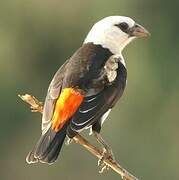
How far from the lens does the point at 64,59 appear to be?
19.1 meters

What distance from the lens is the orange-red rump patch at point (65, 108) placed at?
8.17 metres

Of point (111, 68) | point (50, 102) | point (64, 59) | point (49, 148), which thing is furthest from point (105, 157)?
point (64, 59)

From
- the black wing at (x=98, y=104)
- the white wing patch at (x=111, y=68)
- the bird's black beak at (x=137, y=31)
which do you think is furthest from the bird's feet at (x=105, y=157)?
the bird's black beak at (x=137, y=31)

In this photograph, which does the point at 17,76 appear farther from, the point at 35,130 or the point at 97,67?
the point at 97,67

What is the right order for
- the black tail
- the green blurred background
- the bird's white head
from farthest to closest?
the green blurred background, the bird's white head, the black tail

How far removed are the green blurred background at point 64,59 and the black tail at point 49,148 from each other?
29.3ft

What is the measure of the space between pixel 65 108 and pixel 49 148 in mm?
289

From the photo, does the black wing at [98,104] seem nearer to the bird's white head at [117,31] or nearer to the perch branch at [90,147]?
the perch branch at [90,147]

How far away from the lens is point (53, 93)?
8438 mm

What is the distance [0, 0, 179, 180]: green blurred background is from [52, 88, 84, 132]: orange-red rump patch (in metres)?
8.96

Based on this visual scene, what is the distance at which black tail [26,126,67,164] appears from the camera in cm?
815

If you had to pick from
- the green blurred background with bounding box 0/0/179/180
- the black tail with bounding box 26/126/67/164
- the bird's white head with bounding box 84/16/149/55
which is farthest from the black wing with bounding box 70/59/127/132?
the green blurred background with bounding box 0/0/179/180

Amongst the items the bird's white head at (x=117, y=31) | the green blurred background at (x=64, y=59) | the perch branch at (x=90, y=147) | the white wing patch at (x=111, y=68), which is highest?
the bird's white head at (x=117, y=31)

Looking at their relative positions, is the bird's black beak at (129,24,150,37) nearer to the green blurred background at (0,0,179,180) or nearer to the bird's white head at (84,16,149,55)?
the bird's white head at (84,16,149,55)
